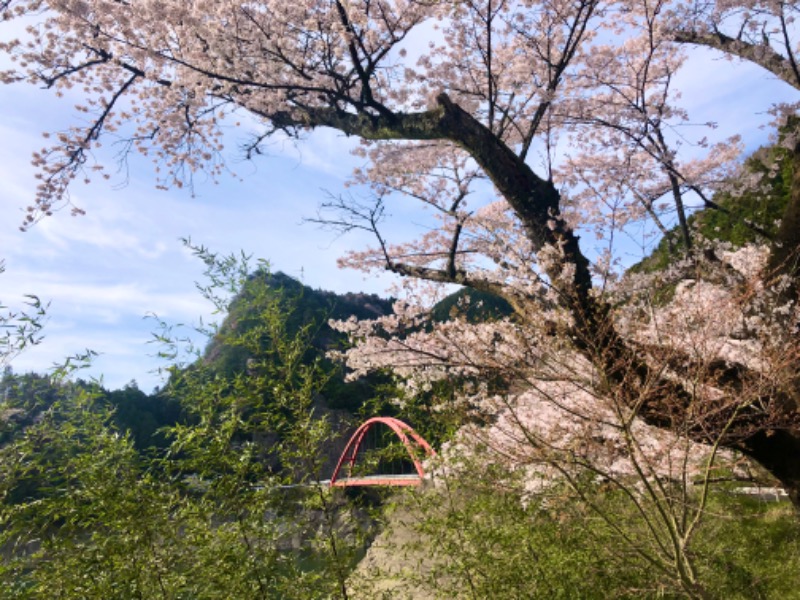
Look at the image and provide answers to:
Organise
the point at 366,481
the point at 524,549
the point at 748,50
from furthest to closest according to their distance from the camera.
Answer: the point at 366,481 → the point at 748,50 → the point at 524,549

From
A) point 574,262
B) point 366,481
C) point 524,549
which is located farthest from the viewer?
point 366,481

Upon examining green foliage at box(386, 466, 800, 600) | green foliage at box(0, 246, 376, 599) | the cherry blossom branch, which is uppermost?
the cherry blossom branch

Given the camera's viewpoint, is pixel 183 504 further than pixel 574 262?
No

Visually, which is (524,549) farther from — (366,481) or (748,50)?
(748,50)

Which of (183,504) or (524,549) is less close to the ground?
(183,504)

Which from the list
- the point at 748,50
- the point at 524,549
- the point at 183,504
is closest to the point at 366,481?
the point at 524,549

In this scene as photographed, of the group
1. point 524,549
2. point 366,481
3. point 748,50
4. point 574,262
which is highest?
point 748,50

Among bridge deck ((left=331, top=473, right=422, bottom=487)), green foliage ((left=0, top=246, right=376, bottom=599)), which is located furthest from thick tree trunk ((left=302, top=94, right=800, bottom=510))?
green foliage ((left=0, top=246, right=376, bottom=599))

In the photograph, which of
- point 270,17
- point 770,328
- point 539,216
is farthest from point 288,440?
point 270,17

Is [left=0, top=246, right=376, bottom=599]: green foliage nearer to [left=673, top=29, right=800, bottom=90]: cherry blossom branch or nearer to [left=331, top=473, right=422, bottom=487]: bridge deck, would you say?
[left=331, top=473, right=422, bottom=487]: bridge deck

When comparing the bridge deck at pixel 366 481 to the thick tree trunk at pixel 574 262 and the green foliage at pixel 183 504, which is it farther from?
the thick tree trunk at pixel 574 262

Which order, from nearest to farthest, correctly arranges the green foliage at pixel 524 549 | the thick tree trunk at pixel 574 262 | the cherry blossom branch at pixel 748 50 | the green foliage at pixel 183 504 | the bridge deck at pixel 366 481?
1. the green foliage at pixel 183 504
2. the bridge deck at pixel 366 481
3. the green foliage at pixel 524 549
4. the thick tree trunk at pixel 574 262
5. the cherry blossom branch at pixel 748 50

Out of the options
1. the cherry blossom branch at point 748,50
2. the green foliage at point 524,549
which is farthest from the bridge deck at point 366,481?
the cherry blossom branch at point 748,50

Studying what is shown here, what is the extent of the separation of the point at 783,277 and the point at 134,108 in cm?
641
